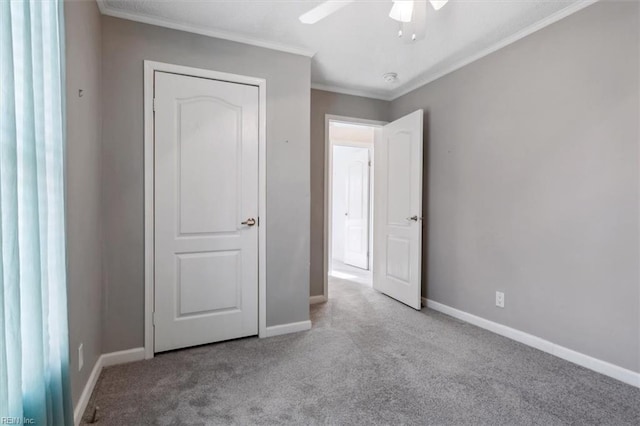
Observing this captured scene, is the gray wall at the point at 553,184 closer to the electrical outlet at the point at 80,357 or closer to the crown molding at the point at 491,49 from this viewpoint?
the crown molding at the point at 491,49

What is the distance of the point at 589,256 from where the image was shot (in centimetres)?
218

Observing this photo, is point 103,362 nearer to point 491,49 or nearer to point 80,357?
point 80,357

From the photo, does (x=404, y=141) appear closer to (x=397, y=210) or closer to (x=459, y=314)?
(x=397, y=210)

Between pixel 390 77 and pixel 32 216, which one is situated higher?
pixel 390 77

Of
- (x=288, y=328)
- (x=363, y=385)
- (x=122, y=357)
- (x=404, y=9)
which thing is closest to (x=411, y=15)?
(x=404, y=9)

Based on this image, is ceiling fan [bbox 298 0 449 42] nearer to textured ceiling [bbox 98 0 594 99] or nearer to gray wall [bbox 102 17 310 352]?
textured ceiling [bbox 98 0 594 99]

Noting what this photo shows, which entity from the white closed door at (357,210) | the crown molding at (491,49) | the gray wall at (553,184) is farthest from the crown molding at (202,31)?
the white closed door at (357,210)

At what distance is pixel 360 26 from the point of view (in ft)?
8.11

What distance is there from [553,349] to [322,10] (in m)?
3.00

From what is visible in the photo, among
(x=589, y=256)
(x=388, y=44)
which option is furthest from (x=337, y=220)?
(x=589, y=256)

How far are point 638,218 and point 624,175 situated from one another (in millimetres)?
278

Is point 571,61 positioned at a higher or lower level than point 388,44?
lower

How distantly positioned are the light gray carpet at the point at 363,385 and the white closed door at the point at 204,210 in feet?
0.81

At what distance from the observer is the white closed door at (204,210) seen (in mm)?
2414
